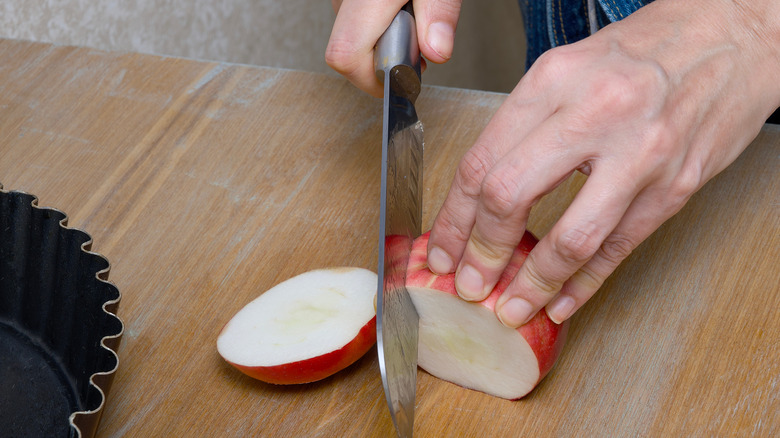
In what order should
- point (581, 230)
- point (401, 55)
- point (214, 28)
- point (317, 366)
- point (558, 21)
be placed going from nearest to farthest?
point (581, 230) → point (317, 366) → point (401, 55) → point (558, 21) → point (214, 28)

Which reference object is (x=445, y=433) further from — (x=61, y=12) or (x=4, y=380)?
(x=61, y=12)

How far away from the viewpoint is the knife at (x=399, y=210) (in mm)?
809

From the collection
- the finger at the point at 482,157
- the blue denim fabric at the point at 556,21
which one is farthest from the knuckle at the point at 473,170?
the blue denim fabric at the point at 556,21

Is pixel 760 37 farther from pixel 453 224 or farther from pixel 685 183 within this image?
pixel 453 224

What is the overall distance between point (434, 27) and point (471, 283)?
1.28 ft

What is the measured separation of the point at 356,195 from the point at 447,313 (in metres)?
0.33

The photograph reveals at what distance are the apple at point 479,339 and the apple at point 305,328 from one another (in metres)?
0.07

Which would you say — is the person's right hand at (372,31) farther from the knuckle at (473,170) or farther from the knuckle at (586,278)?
the knuckle at (586,278)

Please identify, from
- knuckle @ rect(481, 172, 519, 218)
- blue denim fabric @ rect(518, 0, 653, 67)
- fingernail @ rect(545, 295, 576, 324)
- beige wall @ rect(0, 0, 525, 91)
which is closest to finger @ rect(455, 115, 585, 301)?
knuckle @ rect(481, 172, 519, 218)

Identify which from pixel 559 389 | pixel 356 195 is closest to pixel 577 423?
pixel 559 389

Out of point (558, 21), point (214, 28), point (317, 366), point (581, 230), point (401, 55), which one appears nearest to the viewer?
point (581, 230)

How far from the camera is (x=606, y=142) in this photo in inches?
31.8

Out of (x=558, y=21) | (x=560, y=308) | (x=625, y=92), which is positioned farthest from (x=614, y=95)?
(x=558, y=21)

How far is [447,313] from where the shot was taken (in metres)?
0.94
